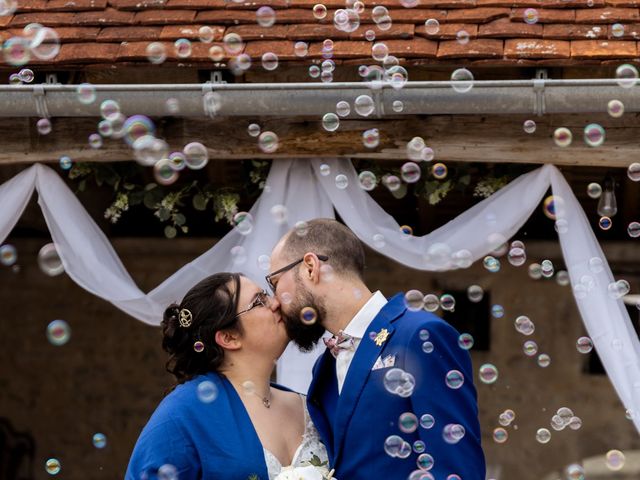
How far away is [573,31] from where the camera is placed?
464 cm


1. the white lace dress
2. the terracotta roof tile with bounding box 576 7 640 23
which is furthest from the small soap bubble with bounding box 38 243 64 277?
the terracotta roof tile with bounding box 576 7 640 23

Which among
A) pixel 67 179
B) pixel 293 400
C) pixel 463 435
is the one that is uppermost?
pixel 67 179

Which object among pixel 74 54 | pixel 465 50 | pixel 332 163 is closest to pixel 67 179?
pixel 74 54

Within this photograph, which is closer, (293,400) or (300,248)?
(300,248)

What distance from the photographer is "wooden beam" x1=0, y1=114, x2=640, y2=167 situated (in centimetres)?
477

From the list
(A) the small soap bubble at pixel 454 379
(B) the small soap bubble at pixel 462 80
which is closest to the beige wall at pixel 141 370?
(B) the small soap bubble at pixel 462 80

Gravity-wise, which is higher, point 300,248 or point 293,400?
point 300,248

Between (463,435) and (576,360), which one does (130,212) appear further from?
(463,435)

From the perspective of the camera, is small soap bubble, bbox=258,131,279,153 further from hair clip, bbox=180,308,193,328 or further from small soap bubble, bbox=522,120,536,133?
hair clip, bbox=180,308,193,328

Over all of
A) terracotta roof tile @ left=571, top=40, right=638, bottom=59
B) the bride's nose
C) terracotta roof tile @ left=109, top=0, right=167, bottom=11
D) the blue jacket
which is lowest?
the blue jacket

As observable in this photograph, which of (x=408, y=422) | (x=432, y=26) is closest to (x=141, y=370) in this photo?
(x=432, y=26)

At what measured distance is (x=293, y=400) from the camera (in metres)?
3.71

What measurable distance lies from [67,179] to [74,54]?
4.70ft

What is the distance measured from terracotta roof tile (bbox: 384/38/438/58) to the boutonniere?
1.69m
